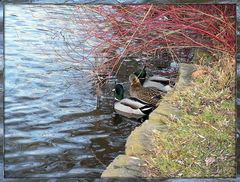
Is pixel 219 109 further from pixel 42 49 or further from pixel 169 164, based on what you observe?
pixel 42 49

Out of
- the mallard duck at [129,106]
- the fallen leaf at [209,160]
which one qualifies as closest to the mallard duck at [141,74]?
the mallard duck at [129,106]

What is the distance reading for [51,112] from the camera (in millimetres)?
4230

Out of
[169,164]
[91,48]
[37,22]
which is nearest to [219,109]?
[169,164]

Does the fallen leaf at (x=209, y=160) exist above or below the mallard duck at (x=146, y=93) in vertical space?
below

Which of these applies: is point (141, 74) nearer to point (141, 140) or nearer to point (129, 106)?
point (129, 106)

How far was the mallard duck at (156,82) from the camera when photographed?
4258 millimetres

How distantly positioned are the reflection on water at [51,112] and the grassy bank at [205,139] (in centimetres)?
22

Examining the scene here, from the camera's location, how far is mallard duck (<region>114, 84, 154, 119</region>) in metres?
4.25

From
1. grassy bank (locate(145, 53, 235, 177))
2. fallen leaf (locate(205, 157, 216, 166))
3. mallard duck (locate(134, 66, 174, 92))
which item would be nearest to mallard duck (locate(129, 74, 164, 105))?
mallard duck (locate(134, 66, 174, 92))

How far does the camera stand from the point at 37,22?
4188 millimetres

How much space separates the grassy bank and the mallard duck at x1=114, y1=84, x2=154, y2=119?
0.14 m

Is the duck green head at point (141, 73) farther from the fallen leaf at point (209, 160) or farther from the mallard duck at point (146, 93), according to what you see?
the fallen leaf at point (209, 160)

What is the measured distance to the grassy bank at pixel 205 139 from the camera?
13.8 feet

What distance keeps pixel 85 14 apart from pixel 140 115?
62 cm
